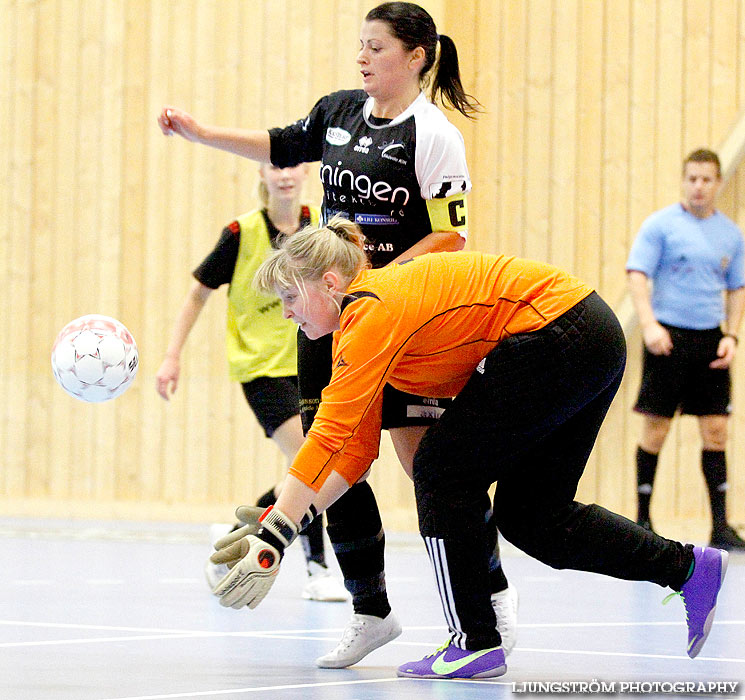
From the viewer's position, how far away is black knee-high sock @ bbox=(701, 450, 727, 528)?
6.29m

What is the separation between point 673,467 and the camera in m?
7.63

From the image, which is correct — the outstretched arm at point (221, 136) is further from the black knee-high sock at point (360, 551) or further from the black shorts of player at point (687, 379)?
the black shorts of player at point (687, 379)

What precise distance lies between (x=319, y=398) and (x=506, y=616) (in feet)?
2.43

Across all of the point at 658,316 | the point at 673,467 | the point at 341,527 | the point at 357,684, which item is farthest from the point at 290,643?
the point at 673,467

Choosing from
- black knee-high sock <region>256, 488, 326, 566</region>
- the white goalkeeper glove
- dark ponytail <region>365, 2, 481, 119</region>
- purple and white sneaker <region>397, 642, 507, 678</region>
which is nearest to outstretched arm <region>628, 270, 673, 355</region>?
black knee-high sock <region>256, 488, 326, 566</region>

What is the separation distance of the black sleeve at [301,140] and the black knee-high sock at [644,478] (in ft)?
10.5

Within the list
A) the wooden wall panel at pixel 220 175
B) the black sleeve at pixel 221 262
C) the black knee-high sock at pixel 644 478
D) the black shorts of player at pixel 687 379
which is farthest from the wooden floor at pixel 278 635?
the wooden wall panel at pixel 220 175

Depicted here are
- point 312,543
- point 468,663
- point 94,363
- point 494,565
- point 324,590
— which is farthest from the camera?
point 312,543

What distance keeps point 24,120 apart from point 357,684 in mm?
5944

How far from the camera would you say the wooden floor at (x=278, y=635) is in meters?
2.97

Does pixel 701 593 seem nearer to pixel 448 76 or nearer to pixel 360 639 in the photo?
pixel 360 639

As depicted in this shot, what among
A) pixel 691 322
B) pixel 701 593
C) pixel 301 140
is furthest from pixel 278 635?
pixel 691 322

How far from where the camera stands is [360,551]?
3424 mm

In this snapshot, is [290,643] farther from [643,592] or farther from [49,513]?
[49,513]
